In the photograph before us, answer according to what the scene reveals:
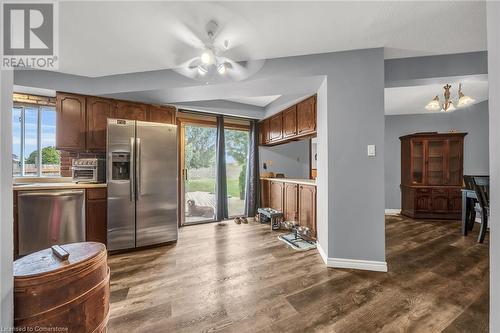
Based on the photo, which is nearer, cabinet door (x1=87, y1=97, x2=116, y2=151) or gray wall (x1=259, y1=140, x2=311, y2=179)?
cabinet door (x1=87, y1=97, x2=116, y2=151)

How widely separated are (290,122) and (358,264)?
247cm

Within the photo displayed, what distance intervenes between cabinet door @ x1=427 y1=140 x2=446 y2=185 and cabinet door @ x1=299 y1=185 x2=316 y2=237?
3.27m

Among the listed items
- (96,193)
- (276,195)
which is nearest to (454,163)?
(276,195)

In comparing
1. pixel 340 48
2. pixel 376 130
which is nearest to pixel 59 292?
pixel 376 130

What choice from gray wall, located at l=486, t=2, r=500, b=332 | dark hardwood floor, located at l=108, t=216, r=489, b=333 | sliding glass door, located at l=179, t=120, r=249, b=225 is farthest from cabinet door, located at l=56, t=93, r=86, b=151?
gray wall, located at l=486, t=2, r=500, b=332

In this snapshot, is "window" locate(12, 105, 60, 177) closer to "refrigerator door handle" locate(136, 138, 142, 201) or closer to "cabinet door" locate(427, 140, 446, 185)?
"refrigerator door handle" locate(136, 138, 142, 201)

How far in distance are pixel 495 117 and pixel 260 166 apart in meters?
3.95

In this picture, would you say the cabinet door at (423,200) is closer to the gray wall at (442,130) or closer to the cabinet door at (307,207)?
the gray wall at (442,130)

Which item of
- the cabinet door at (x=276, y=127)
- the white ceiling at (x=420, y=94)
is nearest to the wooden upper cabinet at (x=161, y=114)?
the cabinet door at (x=276, y=127)

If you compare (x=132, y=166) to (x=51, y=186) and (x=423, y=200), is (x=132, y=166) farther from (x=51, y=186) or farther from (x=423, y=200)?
(x=423, y=200)

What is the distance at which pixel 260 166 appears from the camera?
482cm

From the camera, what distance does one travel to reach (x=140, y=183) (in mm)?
2830

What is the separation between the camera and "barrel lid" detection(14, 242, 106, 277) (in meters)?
0.81

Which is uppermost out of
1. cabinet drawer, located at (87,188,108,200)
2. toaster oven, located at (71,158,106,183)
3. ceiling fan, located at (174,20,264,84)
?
ceiling fan, located at (174,20,264,84)
